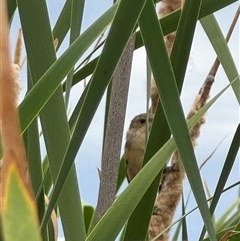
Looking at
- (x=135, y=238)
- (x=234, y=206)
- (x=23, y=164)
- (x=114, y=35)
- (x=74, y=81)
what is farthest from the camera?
(x=234, y=206)

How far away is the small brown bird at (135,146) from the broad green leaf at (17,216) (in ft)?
5.89

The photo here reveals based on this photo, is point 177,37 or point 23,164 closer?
point 23,164

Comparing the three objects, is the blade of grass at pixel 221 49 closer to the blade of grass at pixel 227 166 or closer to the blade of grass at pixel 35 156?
the blade of grass at pixel 227 166

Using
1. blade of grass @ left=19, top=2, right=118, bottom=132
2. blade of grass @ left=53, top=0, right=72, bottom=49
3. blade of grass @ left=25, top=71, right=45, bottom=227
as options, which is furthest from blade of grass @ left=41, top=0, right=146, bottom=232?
blade of grass @ left=53, top=0, right=72, bottom=49

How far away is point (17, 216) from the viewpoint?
0.10m

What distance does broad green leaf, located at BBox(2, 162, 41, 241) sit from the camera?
10 centimetres

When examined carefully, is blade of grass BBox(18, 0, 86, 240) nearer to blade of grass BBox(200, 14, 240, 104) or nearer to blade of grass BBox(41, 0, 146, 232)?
blade of grass BBox(41, 0, 146, 232)

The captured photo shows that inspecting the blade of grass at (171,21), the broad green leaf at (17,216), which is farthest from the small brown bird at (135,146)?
the broad green leaf at (17,216)

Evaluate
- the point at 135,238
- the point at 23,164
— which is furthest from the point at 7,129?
the point at 135,238

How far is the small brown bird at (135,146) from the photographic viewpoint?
200cm

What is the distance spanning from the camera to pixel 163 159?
352 millimetres

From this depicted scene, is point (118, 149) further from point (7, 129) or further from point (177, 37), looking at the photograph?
point (7, 129)

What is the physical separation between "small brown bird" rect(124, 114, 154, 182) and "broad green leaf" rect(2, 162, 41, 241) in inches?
70.7

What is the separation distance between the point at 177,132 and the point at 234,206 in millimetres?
525
